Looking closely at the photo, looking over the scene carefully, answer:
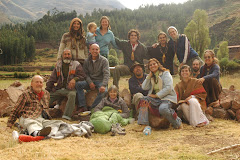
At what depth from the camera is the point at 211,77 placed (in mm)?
6691

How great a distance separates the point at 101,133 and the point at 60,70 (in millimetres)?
2499

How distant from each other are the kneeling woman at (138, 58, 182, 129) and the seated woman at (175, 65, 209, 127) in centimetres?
44

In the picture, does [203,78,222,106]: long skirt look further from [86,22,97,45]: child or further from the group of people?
[86,22,97,45]: child

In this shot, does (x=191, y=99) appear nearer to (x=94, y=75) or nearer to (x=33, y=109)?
(x=94, y=75)

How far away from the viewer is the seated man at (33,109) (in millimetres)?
5207

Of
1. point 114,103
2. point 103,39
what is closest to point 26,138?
point 114,103

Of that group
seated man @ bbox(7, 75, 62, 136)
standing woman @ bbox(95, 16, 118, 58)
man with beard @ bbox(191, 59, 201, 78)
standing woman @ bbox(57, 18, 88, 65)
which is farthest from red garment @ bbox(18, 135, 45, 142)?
man with beard @ bbox(191, 59, 201, 78)

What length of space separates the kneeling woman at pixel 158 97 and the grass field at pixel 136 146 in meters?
0.33

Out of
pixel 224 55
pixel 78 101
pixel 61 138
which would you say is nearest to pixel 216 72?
pixel 78 101

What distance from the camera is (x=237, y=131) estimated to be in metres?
5.33

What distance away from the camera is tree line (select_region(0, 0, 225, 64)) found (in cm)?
4819

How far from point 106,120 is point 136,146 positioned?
1.53 m

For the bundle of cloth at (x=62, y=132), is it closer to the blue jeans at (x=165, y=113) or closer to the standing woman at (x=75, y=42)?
the blue jeans at (x=165, y=113)

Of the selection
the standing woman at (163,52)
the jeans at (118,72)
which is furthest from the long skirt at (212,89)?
the jeans at (118,72)
